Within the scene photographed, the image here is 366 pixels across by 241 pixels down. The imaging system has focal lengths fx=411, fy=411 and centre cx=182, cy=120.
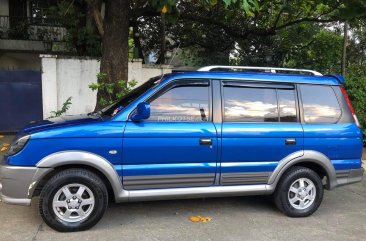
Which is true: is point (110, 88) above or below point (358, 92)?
above

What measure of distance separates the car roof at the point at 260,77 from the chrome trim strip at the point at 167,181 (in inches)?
44.8

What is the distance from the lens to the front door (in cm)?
453

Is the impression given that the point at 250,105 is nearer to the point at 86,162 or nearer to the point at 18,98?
the point at 86,162

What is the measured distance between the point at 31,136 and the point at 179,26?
12611 millimetres

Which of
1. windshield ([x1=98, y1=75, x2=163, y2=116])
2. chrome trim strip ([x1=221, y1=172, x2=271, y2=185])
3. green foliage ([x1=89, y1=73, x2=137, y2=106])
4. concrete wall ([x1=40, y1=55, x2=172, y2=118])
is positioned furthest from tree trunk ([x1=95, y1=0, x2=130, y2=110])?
chrome trim strip ([x1=221, y1=172, x2=271, y2=185])

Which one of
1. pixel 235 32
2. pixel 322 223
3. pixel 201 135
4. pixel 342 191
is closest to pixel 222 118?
pixel 201 135

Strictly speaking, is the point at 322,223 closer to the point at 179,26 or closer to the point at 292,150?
the point at 292,150

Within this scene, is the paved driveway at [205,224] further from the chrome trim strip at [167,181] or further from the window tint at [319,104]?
the window tint at [319,104]

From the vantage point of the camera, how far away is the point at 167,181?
4.65 meters

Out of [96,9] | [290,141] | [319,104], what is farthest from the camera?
[96,9]

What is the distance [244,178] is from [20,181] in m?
2.52

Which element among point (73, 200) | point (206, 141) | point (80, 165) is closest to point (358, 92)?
point (206, 141)

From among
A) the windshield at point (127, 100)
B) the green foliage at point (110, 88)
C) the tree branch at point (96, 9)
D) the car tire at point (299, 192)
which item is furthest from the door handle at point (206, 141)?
the tree branch at point (96, 9)

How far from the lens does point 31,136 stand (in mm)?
→ 4305
